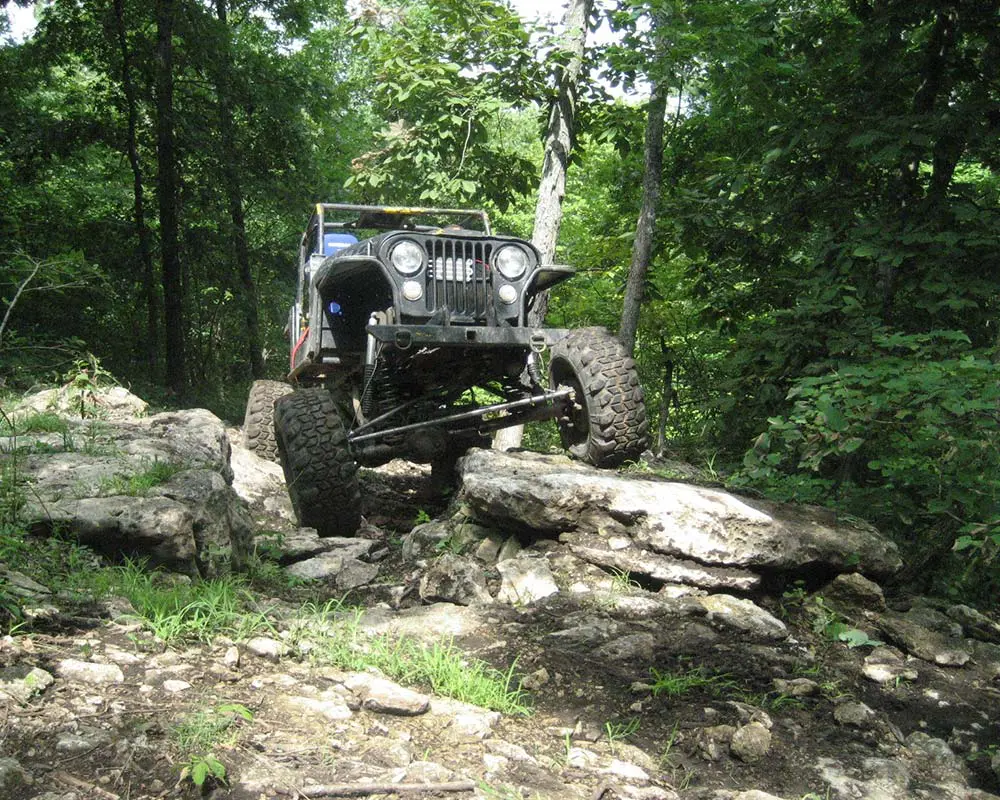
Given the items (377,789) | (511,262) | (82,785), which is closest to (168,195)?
(511,262)

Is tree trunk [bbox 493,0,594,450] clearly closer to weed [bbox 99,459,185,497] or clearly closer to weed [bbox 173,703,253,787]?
weed [bbox 99,459,185,497]

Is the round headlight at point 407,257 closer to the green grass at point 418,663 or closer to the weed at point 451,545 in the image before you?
the weed at point 451,545

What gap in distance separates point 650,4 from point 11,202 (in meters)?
9.50

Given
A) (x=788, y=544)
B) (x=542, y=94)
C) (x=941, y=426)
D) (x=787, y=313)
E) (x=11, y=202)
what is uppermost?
(x=542, y=94)

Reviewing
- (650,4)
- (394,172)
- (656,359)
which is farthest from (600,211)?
(650,4)

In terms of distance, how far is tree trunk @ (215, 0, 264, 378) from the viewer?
40.8 feet

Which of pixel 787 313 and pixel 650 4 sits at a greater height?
pixel 650 4

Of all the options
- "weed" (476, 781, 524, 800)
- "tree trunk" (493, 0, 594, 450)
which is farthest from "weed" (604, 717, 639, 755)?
"tree trunk" (493, 0, 594, 450)

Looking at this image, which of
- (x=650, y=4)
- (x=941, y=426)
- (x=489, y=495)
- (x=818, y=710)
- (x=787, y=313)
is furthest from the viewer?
(x=650, y=4)

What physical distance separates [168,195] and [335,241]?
6031 mm

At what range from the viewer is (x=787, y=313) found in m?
5.38

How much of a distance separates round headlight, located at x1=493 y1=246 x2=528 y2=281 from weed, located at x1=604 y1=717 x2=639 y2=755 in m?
3.09

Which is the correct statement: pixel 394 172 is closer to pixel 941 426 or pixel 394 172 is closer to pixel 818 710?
pixel 941 426

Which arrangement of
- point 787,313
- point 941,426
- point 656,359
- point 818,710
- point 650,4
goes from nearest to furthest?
point 818,710 → point 941,426 → point 787,313 → point 650,4 → point 656,359
